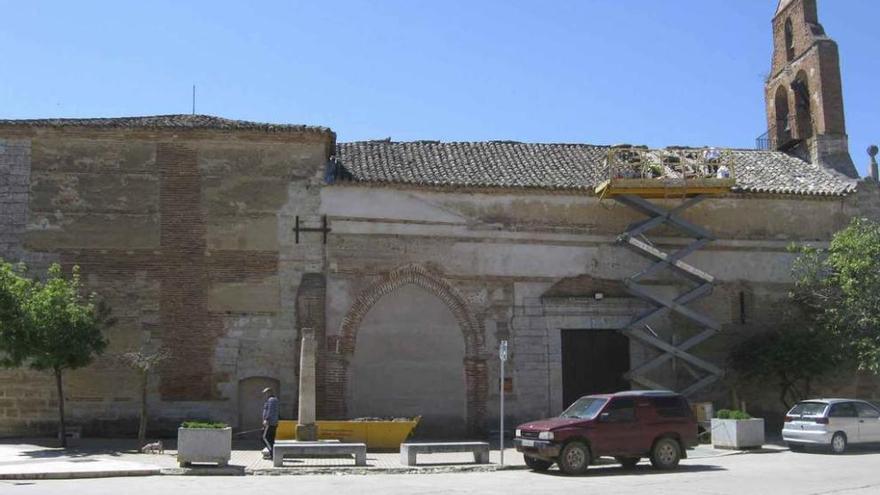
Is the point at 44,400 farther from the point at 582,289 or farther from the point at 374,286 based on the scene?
the point at 582,289

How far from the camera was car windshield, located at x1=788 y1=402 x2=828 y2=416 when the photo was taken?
20419mm

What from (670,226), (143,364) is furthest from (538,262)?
(143,364)

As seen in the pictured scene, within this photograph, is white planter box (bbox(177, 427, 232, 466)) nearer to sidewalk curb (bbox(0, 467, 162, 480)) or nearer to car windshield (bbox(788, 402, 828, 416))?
sidewalk curb (bbox(0, 467, 162, 480))

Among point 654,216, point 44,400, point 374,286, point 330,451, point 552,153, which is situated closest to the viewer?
point 330,451

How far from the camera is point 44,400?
2223cm

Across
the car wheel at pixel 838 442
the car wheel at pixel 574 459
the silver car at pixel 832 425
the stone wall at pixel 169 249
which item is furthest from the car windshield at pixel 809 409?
the stone wall at pixel 169 249

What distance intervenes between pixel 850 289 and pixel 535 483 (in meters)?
12.1

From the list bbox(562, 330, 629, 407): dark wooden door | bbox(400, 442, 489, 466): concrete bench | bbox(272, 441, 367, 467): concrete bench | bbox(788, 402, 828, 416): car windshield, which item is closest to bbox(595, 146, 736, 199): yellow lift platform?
bbox(562, 330, 629, 407): dark wooden door

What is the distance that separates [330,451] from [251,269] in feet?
24.2

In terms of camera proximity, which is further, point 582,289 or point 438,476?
point 582,289

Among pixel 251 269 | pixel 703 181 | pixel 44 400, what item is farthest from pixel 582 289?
pixel 44 400

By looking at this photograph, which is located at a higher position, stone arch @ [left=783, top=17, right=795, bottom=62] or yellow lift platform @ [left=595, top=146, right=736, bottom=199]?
stone arch @ [left=783, top=17, right=795, bottom=62]

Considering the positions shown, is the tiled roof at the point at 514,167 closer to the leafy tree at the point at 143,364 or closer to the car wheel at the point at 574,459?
the leafy tree at the point at 143,364

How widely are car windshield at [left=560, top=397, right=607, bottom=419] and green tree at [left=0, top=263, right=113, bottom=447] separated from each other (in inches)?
426
